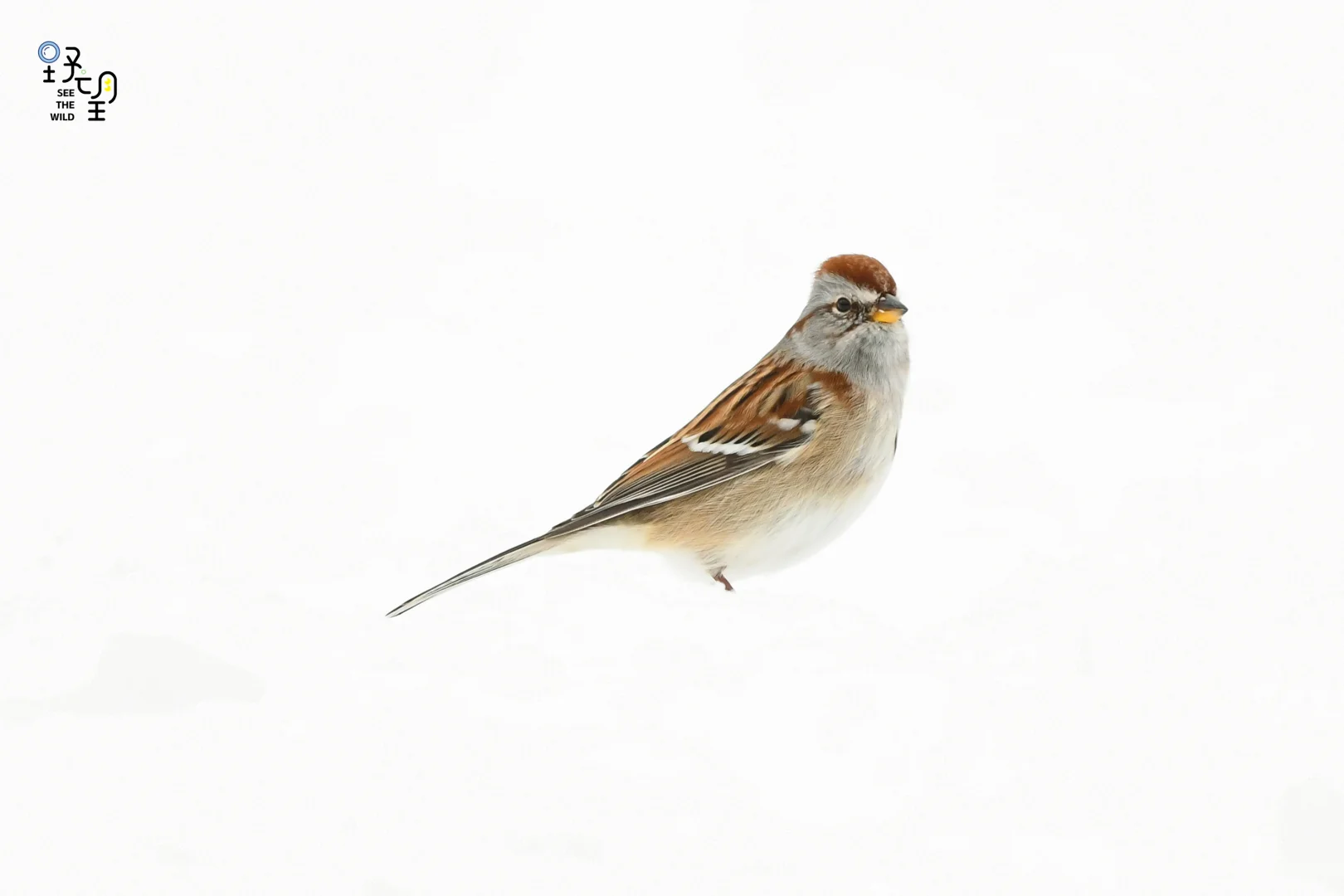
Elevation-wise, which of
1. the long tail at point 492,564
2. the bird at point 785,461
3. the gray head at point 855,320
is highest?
the gray head at point 855,320

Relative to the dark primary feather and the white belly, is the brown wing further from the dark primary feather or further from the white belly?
the white belly

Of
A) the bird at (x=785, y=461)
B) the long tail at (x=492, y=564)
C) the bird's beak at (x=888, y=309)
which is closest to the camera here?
the long tail at (x=492, y=564)

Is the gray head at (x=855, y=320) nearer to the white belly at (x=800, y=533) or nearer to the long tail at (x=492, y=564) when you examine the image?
the white belly at (x=800, y=533)

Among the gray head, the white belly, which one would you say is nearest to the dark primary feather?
the gray head

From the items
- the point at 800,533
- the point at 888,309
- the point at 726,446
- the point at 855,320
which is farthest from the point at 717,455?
the point at 888,309

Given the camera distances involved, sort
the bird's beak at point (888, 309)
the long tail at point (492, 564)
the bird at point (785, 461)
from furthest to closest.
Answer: the bird's beak at point (888, 309) → the bird at point (785, 461) → the long tail at point (492, 564)

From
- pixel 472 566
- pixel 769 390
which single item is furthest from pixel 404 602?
pixel 769 390

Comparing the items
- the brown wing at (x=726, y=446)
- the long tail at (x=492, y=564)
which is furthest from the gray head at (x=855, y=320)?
the long tail at (x=492, y=564)

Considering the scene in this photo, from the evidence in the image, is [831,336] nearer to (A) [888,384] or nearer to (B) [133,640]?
(A) [888,384]
